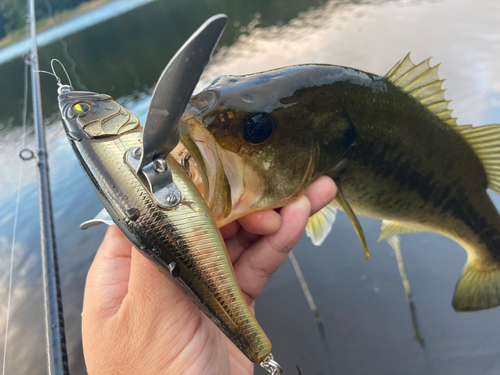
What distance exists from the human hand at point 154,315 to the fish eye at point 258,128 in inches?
12.3

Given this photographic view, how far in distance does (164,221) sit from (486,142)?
5.86 feet

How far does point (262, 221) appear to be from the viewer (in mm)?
1225

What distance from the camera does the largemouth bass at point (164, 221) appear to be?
78cm

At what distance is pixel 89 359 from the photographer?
108 centimetres

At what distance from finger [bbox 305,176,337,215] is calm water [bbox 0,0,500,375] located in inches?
71.3

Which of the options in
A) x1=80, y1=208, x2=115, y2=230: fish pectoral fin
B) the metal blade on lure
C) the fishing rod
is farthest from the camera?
the fishing rod

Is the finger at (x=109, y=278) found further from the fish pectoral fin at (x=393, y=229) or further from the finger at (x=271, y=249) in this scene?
the fish pectoral fin at (x=393, y=229)

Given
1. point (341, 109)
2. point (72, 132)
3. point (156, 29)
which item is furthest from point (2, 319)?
point (156, 29)

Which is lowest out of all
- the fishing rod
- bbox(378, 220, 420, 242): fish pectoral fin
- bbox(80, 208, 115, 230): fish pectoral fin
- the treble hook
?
bbox(378, 220, 420, 242): fish pectoral fin

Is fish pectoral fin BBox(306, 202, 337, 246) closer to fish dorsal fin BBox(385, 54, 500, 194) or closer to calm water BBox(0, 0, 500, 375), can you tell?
fish dorsal fin BBox(385, 54, 500, 194)

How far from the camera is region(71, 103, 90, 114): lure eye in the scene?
2.99 ft

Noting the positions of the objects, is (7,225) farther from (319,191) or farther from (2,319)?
(319,191)

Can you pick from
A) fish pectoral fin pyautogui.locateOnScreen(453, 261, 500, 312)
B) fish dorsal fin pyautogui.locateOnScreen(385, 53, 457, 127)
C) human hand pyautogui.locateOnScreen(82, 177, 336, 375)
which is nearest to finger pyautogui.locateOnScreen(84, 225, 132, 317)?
human hand pyautogui.locateOnScreen(82, 177, 336, 375)

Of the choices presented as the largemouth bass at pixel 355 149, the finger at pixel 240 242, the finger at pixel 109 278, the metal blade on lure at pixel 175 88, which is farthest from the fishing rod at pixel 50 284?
the metal blade on lure at pixel 175 88
